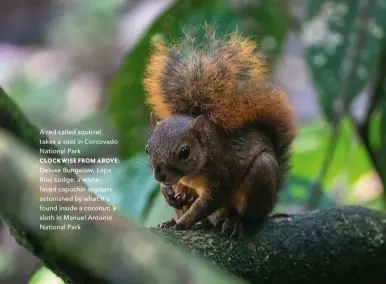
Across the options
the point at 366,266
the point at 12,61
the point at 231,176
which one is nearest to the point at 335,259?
the point at 366,266

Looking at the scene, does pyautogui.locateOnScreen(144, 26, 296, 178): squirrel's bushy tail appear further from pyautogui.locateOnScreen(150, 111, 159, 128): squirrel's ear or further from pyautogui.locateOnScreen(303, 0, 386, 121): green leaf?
pyautogui.locateOnScreen(303, 0, 386, 121): green leaf

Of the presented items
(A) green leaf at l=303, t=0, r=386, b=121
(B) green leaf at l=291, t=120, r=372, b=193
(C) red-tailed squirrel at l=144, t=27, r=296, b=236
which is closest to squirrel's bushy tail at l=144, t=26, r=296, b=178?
(C) red-tailed squirrel at l=144, t=27, r=296, b=236

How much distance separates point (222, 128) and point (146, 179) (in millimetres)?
211

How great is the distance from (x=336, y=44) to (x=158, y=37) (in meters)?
0.42

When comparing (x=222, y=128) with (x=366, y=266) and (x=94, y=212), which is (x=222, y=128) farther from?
(x=94, y=212)

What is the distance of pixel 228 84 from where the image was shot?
42.8 inches

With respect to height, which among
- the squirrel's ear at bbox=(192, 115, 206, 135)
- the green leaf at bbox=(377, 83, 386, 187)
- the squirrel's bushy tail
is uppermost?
the green leaf at bbox=(377, 83, 386, 187)

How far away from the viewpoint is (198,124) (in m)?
1.03

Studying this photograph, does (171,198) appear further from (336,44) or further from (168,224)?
(336,44)

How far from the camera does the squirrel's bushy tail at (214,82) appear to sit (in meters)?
1.07

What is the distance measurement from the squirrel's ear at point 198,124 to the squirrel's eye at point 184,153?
33 millimetres

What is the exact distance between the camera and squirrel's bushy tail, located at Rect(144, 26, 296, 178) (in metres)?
1.07

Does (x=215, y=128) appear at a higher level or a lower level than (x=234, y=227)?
higher

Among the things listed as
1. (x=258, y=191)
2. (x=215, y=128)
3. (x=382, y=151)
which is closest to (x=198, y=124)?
(x=215, y=128)
